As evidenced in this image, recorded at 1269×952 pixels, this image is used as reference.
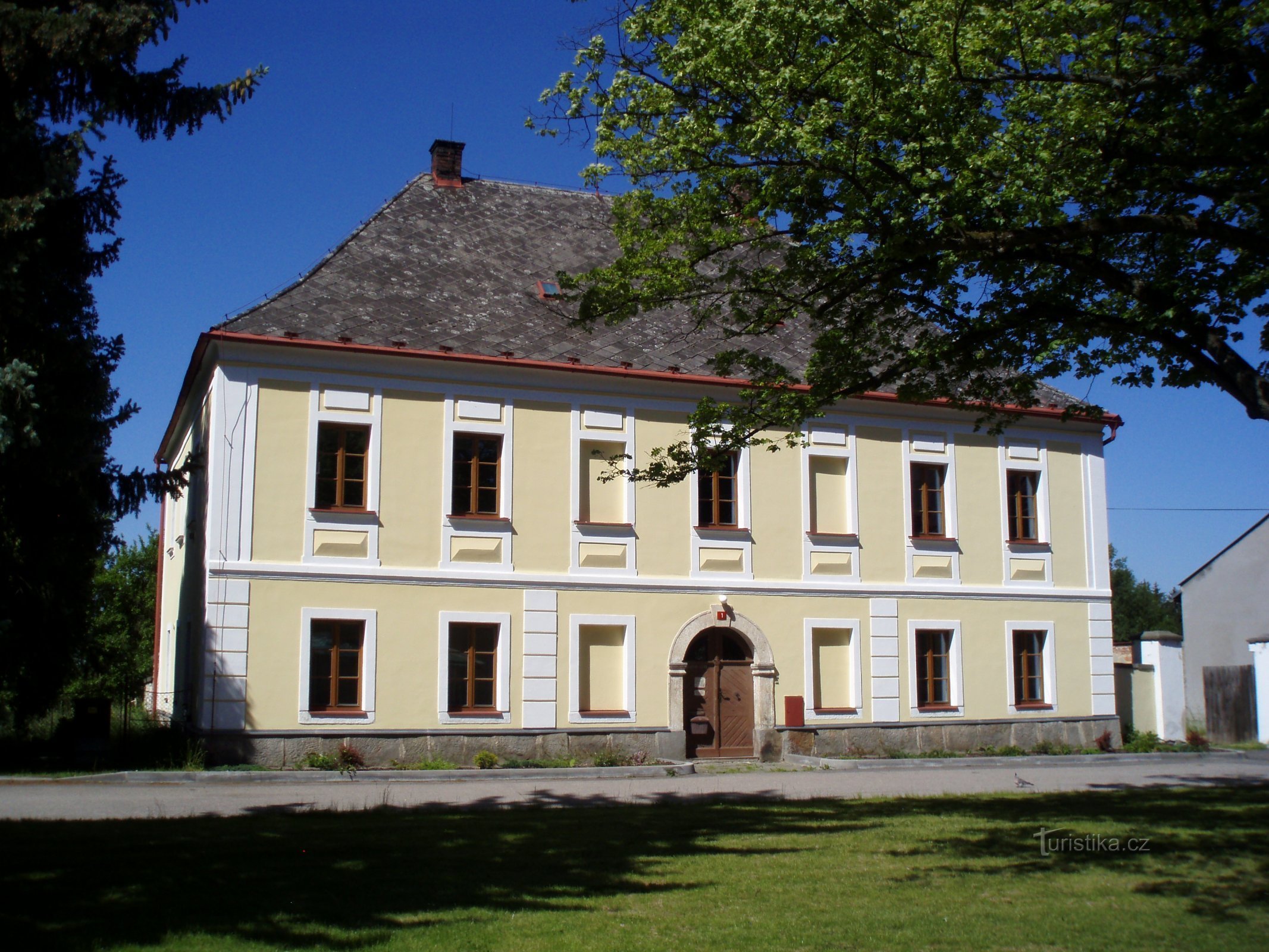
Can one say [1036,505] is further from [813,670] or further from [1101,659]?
[813,670]

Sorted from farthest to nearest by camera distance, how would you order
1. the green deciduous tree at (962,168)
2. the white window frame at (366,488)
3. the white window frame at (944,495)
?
1. the white window frame at (944,495)
2. the white window frame at (366,488)
3. the green deciduous tree at (962,168)

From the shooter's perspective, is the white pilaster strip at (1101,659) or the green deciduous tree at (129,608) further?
the green deciduous tree at (129,608)

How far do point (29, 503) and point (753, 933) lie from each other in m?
7.89

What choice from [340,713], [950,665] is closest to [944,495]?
[950,665]

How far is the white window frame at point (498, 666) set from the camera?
19.4 metres

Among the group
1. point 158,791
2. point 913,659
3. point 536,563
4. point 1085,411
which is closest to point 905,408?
point 913,659

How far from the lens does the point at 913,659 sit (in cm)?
2288

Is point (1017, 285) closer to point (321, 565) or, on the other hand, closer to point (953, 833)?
point (953, 833)

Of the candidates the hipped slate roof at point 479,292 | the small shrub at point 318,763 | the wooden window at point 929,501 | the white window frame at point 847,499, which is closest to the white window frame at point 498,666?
the small shrub at point 318,763

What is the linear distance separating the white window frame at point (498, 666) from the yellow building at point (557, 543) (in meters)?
0.04

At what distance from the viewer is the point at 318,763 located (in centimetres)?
1814

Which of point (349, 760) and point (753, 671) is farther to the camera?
point (753, 671)

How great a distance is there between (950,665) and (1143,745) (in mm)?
4501

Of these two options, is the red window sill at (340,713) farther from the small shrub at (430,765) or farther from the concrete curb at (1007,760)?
the concrete curb at (1007,760)
